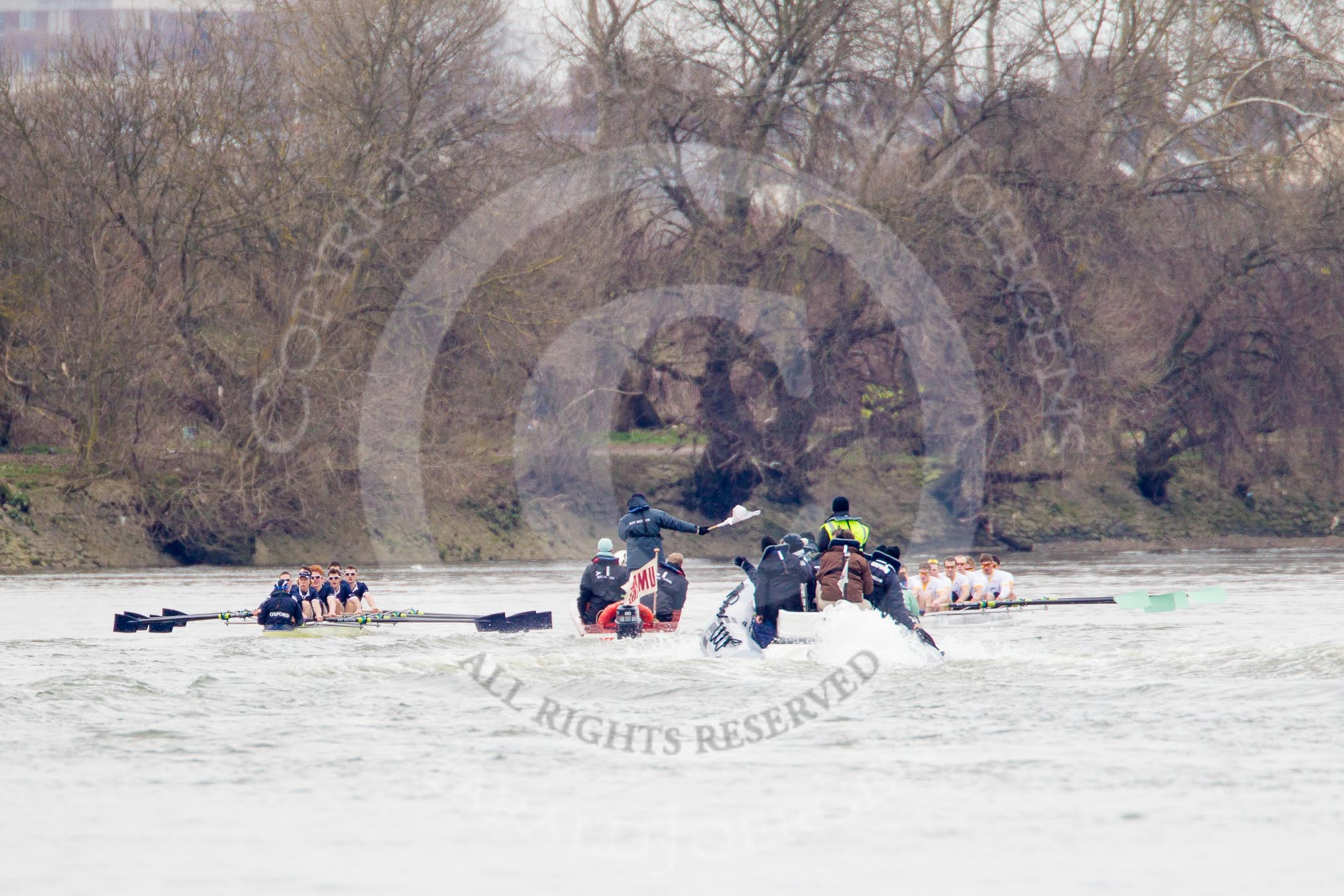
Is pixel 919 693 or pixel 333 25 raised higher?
pixel 333 25

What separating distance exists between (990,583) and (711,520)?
67.9ft

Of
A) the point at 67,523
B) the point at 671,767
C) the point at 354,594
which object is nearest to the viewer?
the point at 671,767

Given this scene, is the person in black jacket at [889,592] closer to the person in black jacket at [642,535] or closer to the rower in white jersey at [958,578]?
the person in black jacket at [642,535]

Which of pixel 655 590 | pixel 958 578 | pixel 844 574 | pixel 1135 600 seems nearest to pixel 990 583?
pixel 958 578

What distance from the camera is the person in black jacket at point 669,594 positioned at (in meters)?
22.9

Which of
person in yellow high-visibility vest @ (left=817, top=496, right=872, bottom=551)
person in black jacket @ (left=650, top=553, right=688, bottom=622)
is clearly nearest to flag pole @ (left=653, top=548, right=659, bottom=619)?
person in black jacket @ (left=650, top=553, right=688, bottom=622)

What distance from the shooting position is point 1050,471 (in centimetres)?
4575

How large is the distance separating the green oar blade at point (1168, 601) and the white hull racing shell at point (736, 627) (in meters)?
6.75

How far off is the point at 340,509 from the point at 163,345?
565cm

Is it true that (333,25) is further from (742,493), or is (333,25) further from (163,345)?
(742,493)

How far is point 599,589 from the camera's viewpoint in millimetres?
23156

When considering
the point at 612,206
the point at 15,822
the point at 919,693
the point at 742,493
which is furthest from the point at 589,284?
the point at 15,822
